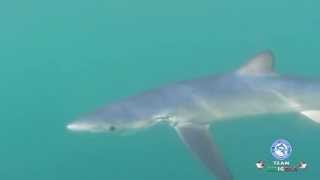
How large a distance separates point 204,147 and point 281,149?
246cm

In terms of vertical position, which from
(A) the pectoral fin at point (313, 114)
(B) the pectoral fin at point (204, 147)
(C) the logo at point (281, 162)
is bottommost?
(B) the pectoral fin at point (204, 147)

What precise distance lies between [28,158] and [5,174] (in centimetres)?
52

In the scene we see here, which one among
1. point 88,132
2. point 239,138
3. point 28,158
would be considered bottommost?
point 88,132

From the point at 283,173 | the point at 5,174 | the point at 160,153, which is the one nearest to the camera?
the point at 283,173

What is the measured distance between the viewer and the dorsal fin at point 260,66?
6.17m

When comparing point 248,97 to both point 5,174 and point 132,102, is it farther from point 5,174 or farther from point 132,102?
point 5,174

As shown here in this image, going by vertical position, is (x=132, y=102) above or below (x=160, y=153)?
below

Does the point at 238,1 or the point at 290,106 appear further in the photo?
the point at 238,1

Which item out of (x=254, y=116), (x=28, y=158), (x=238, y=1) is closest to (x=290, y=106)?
(x=254, y=116)

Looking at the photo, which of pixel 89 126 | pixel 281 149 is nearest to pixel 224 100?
pixel 89 126

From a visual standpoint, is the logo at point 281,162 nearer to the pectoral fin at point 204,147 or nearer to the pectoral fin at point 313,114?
the pectoral fin at point 313,114

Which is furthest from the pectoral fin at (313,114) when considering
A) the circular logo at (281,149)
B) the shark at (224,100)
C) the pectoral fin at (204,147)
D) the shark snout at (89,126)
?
the shark snout at (89,126)

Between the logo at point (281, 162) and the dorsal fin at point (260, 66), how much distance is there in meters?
1.85

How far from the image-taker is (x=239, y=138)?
28.7 feet
